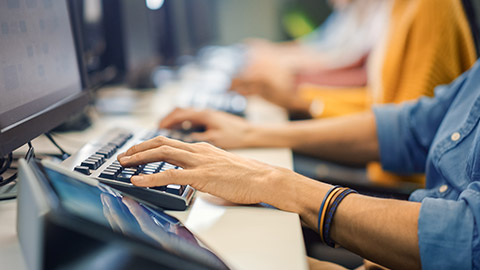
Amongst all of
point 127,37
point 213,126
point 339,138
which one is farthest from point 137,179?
point 127,37

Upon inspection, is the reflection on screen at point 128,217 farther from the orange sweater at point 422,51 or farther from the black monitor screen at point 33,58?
the orange sweater at point 422,51

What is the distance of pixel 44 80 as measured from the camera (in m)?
0.75

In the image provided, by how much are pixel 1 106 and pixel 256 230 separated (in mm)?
397

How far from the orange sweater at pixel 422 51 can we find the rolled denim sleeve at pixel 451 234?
2.19 ft

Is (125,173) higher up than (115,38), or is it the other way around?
(115,38)

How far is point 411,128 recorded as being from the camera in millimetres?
987

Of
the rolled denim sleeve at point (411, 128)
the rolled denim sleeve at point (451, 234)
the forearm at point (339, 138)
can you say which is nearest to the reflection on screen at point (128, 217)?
the rolled denim sleeve at point (451, 234)

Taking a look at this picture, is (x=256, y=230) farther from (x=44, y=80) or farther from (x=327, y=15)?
(x=327, y=15)

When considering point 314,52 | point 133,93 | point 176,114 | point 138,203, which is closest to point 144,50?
point 133,93

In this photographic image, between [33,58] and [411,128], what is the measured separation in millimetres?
805

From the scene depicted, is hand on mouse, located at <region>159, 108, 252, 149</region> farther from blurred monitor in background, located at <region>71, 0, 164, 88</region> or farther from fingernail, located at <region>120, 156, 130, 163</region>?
blurred monitor in background, located at <region>71, 0, 164, 88</region>

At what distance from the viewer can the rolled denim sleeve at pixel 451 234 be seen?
0.54 meters

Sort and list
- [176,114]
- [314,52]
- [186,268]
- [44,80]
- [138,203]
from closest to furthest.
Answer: [186,268], [138,203], [44,80], [176,114], [314,52]

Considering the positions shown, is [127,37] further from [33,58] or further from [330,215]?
[330,215]
